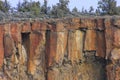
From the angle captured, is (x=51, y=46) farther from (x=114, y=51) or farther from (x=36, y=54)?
(x=114, y=51)

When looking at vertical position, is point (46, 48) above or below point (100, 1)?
below

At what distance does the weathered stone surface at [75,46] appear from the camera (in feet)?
70.7

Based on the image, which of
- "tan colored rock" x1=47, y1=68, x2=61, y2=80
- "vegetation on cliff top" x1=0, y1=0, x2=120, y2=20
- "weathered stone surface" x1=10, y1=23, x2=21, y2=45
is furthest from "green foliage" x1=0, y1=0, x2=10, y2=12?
"tan colored rock" x1=47, y1=68, x2=61, y2=80

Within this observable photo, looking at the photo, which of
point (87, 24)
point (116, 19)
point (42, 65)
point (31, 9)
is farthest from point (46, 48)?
point (31, 9)

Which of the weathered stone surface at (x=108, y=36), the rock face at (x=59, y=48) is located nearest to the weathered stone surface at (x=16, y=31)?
the rock face at (x=59, y=48)

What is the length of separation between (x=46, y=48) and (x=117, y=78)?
373 cm

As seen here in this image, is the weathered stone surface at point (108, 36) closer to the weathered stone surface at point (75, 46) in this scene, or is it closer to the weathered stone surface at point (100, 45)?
the weathered stone surface at point (100, 45)

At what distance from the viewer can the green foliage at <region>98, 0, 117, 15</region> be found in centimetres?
2741

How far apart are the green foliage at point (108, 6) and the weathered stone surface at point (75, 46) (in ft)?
20.5

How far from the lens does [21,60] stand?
2128 cm

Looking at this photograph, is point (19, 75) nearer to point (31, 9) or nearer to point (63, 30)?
point (63, 30)

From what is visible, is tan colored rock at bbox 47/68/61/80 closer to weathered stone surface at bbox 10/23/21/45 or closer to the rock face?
the rock face

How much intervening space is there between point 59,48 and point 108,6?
7.46 meters

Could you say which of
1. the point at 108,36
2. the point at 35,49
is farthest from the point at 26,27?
the point at 108,36
